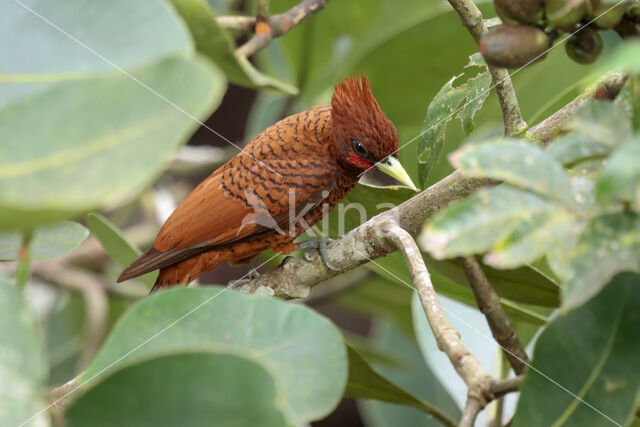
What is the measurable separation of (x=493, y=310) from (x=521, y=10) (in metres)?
0.62

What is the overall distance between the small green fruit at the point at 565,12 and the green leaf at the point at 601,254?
30 cm

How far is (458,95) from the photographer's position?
137 centimetres

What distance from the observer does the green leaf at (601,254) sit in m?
0.67

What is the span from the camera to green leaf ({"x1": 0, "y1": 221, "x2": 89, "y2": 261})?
122 centimetres

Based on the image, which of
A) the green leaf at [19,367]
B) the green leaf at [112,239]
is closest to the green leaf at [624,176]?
the green leaf at [19,367]

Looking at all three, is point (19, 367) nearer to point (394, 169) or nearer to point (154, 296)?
point (154, 296)

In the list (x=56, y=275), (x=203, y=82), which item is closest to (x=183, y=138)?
(x=203, y=82)

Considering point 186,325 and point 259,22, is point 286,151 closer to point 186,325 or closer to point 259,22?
point 259,22

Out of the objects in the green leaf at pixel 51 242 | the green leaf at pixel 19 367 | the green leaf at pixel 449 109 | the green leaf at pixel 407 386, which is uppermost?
the green leaf at pixel 19 367

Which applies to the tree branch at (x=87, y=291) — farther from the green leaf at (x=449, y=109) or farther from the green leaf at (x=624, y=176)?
the green leaf at (x=624, y=176)

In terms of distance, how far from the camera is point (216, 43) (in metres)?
1.62

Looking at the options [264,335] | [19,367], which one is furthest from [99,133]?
[264,335]

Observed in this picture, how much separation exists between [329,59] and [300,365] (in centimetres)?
157

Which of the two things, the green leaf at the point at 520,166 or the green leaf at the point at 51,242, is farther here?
the green leaf at the point at 51,242
